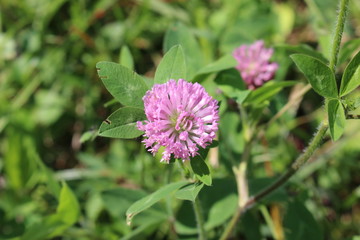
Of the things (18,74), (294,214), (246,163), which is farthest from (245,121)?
(18,74)

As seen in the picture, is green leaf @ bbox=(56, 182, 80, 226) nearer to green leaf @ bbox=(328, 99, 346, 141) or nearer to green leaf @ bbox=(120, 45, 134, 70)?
green leaf @ bbox=(120, 45, 134, 70)

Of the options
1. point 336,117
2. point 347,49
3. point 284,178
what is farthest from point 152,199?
point 347,49

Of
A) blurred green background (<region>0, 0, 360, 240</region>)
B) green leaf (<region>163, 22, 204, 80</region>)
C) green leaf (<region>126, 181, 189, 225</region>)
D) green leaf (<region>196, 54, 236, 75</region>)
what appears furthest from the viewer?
blurred green background (<region>0, 0, 360, 240</region>)

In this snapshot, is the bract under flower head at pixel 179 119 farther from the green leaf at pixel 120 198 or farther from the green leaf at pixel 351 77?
the green leaf at pixel 120 198

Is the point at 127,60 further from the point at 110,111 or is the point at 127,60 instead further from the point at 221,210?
the point at 110,111

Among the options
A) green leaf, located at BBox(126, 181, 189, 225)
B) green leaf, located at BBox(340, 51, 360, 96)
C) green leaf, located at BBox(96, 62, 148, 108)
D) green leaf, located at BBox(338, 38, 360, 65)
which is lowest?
green leaf, located at BBox(126, 181, 189, 225)

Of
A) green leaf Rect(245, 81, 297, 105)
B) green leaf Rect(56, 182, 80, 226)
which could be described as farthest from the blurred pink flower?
green leaf Rect(56, 182, 80, 226)
